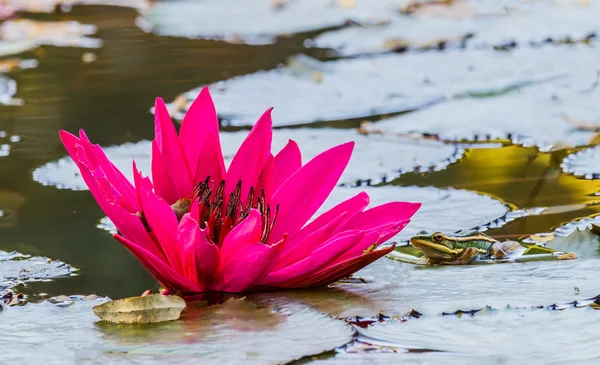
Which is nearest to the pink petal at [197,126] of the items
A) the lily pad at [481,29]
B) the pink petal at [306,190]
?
the pink petal at [306,190]

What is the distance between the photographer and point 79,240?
1571 mm

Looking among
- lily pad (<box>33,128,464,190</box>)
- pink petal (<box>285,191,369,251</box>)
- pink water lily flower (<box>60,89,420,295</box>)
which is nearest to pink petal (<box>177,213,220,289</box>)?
pink water lily flower (<box>60,89,420,295</box>)

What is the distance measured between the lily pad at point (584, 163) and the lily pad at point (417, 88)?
31cm

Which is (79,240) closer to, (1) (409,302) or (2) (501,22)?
(1) (409,302)

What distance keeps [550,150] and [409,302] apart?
1.08 metres

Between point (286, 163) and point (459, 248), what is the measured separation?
269 mm

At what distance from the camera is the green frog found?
130 cm

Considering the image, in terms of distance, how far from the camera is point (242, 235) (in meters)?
1.10

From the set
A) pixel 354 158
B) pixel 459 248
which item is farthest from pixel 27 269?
pixel 354 158

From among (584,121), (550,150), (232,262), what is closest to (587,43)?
(584,121)

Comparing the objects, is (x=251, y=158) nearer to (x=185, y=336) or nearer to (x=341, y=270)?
(x=341, y=270)

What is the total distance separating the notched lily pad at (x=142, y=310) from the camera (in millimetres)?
1050

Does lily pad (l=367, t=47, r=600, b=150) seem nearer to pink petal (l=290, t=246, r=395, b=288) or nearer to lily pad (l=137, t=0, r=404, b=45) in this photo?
pink petal (l=290, t=246, r=395, b=288)

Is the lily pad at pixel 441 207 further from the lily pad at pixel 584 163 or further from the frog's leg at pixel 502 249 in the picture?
the lily pad at pixel 584 163
